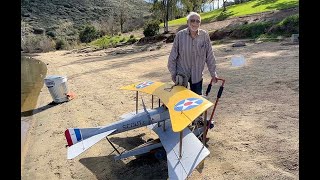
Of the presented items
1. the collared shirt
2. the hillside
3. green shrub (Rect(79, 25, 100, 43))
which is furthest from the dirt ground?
the hillside

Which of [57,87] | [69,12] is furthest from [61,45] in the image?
[69,12]

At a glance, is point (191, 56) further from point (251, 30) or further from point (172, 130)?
point (251, 30)

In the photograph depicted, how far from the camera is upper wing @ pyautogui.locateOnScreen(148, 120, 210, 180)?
482 cm

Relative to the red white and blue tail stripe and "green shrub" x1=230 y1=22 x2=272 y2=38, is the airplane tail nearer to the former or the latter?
the red white and blue tail stripe

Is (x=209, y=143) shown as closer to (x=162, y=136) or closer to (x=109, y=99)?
(x=162, y=136)

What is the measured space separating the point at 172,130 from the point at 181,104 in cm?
68

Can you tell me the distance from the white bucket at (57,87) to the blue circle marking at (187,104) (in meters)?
7.47

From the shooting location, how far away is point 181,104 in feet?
17.6

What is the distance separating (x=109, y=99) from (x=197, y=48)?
5.97m

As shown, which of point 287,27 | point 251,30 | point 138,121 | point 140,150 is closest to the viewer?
point 140,150

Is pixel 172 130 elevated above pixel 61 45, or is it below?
below

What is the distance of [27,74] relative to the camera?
22.3 metres

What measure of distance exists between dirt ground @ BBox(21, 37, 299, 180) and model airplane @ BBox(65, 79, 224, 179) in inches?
19.7
